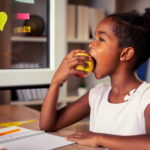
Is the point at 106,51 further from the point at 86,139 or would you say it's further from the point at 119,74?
the point at 86,139

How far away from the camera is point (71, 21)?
1936 millimetres

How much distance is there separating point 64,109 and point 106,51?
0.30 metres

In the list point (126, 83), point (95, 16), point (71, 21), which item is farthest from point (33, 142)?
point (95, 16)

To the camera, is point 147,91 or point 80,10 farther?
point 80,10

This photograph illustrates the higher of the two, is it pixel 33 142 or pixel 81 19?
pixel 81 19

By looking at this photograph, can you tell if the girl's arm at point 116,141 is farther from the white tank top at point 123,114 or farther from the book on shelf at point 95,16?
the book on shelf at point 95,16

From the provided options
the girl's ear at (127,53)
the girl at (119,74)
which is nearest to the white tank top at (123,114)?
the girl at (119,74)

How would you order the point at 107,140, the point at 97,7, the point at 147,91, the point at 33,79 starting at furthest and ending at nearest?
the point at 97,7, the point at 33,79, the point at 147,91, the point at 107,140

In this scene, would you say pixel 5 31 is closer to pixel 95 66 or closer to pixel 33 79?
pixel 33 79

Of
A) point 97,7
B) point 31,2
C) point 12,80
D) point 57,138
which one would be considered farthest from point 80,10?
point 57,138

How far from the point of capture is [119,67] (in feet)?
2.55

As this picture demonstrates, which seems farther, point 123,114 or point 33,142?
point 123,114

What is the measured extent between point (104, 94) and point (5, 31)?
1.43ft

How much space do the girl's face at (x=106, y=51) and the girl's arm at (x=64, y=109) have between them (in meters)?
0.05
